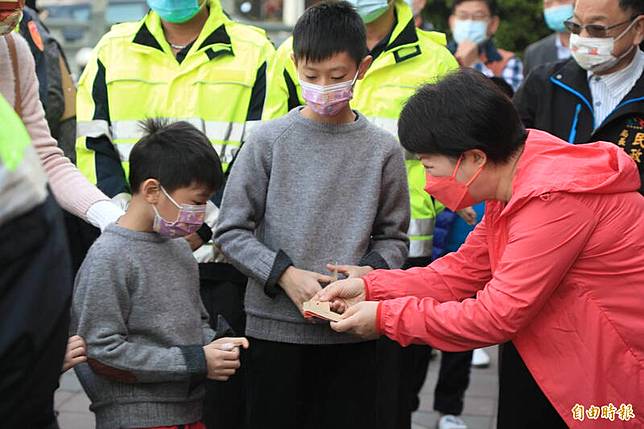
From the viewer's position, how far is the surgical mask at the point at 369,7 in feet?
13.8

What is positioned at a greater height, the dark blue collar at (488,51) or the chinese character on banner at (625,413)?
the chinese character on banner at (625,413)

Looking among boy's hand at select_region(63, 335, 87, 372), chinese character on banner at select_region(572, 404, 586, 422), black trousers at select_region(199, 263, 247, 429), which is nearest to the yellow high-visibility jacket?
black trousers at select_region(199, 263, 247, 429)

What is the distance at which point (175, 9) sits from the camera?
4059 millimetres

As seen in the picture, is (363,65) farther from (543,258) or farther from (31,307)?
(31,307)

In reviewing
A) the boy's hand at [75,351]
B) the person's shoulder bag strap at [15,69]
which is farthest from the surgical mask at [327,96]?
the boy's hand at [75,351]

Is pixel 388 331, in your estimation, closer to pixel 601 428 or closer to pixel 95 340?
pixel 601 428

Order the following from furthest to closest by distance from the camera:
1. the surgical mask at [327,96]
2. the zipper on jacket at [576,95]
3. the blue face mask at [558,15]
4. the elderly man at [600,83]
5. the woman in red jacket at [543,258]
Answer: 1. the blue face mask at [558,15]
2. the zipper on jacket at [576,95]
3. the elderly man at [600,83]
4. the surgical mask at [327,96]
5. the woman in red jacket at [543,258]

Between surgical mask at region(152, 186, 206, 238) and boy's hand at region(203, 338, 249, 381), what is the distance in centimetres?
37

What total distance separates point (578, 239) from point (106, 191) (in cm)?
193

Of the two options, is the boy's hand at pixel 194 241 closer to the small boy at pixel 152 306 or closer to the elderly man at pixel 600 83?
the small boy at pixel 152 306

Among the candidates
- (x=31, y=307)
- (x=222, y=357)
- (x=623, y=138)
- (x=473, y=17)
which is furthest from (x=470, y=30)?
(x=31, y=307)

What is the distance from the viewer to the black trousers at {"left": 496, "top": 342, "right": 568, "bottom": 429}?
10.6 feet

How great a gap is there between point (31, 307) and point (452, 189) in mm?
1673

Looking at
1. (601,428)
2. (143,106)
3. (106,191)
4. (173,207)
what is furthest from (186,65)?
(601,428)
